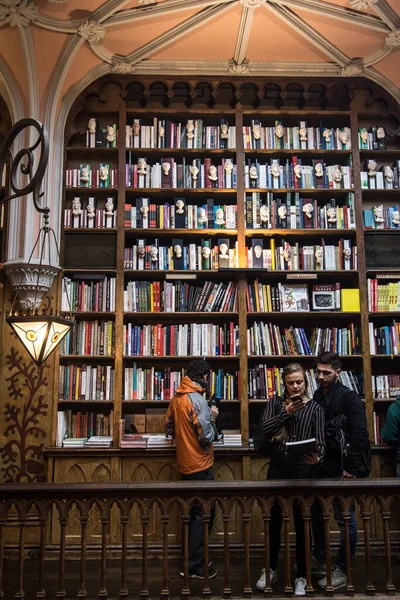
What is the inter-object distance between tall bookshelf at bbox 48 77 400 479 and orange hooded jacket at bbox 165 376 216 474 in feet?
2.45

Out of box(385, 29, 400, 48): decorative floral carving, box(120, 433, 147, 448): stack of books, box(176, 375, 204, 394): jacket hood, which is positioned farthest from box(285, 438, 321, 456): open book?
box(385, 29, 400, 48): decorative floral carving

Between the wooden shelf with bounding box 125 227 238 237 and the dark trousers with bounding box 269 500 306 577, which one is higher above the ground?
the wooden shelf with bounding box 125 227 238 237

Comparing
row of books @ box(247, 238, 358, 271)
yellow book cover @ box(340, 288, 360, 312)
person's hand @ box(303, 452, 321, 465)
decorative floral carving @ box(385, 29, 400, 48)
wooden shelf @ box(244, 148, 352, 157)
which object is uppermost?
decorative floral carving @ box(385, 29, 400, 48)

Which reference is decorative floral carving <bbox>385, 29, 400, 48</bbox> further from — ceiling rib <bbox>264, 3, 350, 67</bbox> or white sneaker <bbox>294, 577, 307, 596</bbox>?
white sneaker <bbox>294, 577, 307, 596</bbox>

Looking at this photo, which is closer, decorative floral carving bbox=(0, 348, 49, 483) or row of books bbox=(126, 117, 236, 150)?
decorative floral carving bbox=(0, 348, 49, 483)

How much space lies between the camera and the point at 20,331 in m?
3.69

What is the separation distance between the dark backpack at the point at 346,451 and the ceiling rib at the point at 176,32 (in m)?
3.16

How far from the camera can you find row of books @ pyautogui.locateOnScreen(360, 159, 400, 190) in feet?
17.5

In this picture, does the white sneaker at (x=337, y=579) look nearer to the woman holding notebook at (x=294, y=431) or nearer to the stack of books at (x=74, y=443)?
the woman holding notebook at (x=294, y=431)

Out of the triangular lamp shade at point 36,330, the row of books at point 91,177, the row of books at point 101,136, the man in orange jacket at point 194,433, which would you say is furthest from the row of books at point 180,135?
the triangular lamp shade at point 36,330

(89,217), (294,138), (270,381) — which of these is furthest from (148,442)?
(294,138)

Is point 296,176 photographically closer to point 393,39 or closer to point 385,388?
point 393,39

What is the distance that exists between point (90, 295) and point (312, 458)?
8.09ft

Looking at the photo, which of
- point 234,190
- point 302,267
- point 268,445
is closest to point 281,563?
point 268,445
